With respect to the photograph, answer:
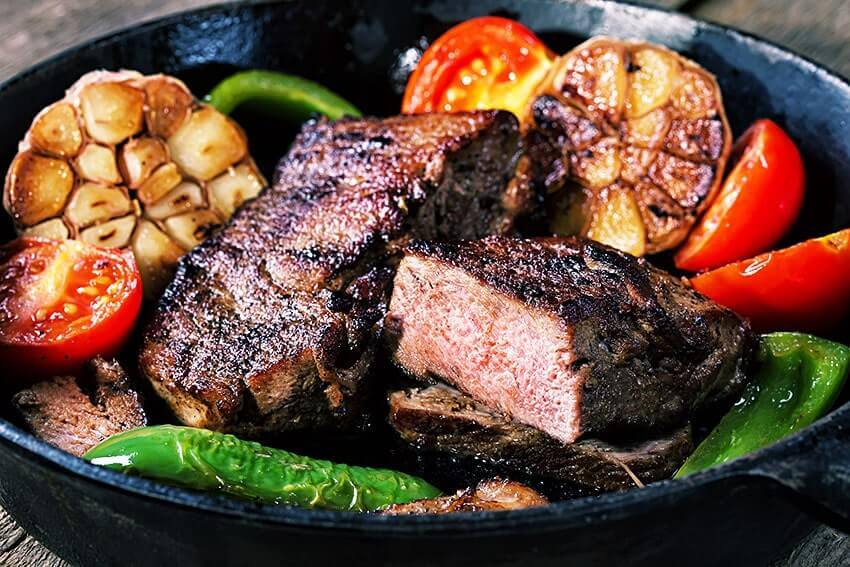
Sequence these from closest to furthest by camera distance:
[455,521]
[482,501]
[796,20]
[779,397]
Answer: [455,521] → [482,501] → [779,397] → [796,20]

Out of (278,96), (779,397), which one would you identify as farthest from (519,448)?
(278,96)

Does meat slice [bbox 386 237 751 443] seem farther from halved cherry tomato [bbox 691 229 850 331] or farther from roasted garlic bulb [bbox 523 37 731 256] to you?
roasted garlic bulb [bbox 523 37 731 256]

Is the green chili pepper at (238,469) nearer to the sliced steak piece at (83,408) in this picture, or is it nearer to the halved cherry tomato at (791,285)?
the sliced steak piece at (83,408)

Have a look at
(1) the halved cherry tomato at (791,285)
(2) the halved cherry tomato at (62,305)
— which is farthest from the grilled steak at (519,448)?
(2) the halved cherry tomato at (62,305)

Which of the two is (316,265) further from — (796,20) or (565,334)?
(796,20)

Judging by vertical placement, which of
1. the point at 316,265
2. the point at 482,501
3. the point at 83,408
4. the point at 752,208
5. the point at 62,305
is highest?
the point at 752,208

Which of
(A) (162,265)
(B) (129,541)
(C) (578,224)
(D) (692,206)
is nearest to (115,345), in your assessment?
(A) (162,265)
